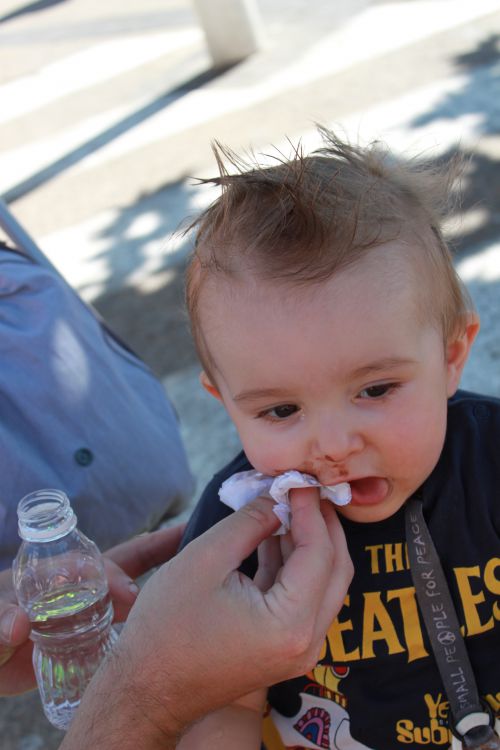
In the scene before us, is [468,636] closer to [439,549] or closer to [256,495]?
[439,549]

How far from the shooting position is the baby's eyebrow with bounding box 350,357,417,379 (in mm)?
1493

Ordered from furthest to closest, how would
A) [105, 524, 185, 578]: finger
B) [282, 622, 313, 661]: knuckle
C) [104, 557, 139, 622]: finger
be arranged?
[105, 524, 185, 578]: finger → [104, 557, 139, 622]: finger → [282, 622, 313, 661]: knuckle

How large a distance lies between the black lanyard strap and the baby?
0.15 ft

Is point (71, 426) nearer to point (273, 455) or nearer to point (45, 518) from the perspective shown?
point (45, 518)

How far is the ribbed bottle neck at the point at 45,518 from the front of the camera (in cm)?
172

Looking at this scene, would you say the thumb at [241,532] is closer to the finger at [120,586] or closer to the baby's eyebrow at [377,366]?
the baby's eyebrow at [377,366]

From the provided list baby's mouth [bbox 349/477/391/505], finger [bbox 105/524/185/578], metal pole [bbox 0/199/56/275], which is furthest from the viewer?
metal pole [bbox 0/199/56/275]

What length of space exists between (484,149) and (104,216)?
2.33 m

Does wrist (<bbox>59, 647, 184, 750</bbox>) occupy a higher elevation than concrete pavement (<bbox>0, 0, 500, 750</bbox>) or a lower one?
higher

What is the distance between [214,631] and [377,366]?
0.48 meters

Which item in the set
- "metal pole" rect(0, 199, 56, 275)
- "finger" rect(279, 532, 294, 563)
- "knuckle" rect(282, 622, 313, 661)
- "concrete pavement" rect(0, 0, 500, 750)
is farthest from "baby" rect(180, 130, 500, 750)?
"concrete pavement" rect(0, 0, 500, 750)

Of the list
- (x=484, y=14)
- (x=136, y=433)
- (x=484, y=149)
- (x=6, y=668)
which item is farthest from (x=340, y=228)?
(x=484, y=14)

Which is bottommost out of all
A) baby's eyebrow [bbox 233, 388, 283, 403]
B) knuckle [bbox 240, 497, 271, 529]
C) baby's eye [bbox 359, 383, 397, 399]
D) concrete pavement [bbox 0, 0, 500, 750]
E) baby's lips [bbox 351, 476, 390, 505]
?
concrete pavement [bbox 0, 0, 500, 750]

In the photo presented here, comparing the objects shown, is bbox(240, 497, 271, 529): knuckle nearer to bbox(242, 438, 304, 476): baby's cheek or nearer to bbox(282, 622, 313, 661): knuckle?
bbox(242, 438, 304, 476): baby's cheek
